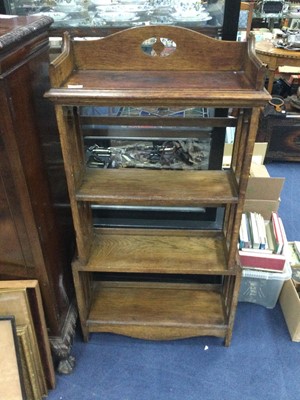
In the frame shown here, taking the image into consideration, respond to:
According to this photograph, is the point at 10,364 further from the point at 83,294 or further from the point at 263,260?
the point at 263,260

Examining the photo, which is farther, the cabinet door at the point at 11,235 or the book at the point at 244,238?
the book at the point at 244,238

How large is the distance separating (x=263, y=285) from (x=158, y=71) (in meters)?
1.07

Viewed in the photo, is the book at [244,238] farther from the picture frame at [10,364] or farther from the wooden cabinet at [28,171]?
the picture frame at [10,364]

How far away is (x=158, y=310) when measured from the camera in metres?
1.55

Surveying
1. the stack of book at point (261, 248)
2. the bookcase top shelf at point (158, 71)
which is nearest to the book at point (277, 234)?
the stack of book at point (261, 248)

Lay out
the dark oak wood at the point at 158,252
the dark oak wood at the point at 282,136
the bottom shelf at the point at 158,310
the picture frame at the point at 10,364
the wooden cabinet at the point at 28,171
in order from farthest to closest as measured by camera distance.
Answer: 1. the dark oak wood at the point at 282,136
2. the bottom shelf at the point at 158,310
3. the dark oak wood at the point at 158,252
4. the picture frame at the point at 10,364
5. the wooden cabinet at the point at 28,171

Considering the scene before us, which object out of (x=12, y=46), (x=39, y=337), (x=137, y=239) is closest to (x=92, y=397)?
(x=39, y=337)

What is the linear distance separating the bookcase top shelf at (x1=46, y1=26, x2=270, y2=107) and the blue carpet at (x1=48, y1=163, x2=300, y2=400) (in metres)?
1.06

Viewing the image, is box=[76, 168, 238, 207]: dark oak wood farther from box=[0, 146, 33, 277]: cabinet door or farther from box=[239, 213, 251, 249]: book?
box=[239, 213, 251, 249]: book

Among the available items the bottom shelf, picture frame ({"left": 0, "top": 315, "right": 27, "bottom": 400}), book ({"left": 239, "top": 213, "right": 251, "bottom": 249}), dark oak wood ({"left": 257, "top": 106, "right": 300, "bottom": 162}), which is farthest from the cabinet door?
dark oak wood ({"left": 257, "top": 106, "right": 300, "bottom": 162})

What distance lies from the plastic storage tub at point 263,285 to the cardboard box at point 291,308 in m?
0.03

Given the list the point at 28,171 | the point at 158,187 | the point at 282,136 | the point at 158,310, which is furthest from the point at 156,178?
the point at 282,136

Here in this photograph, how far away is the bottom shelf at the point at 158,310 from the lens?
1.49 m

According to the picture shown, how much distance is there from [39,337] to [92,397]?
325mm
